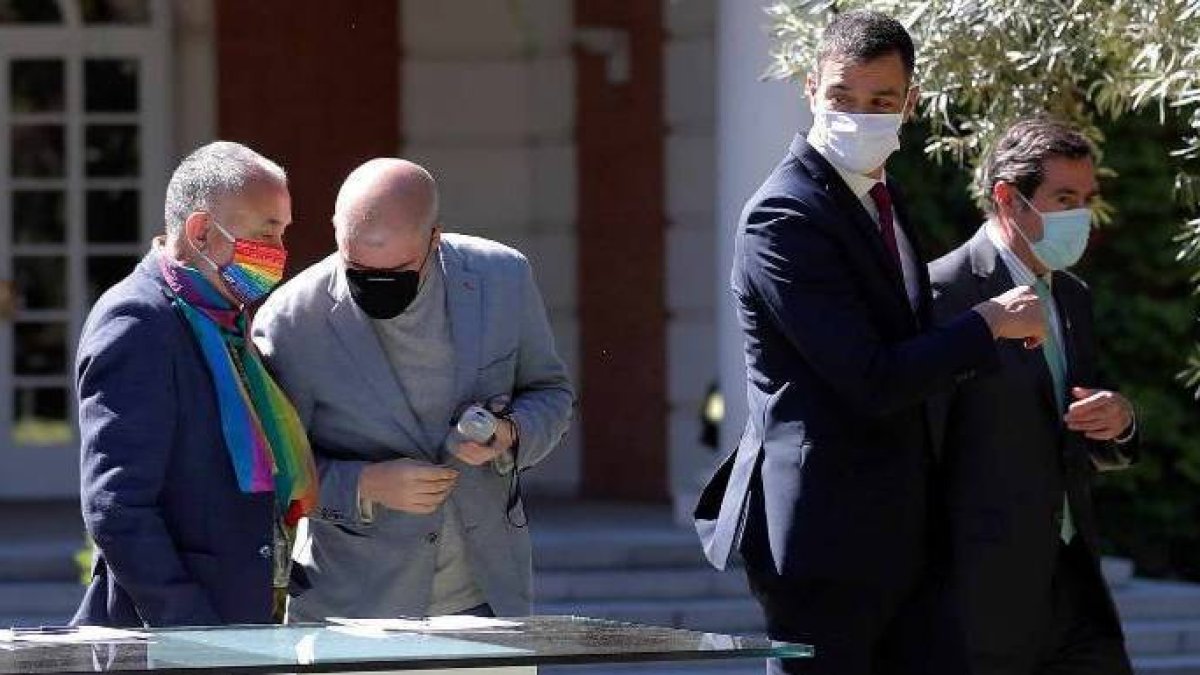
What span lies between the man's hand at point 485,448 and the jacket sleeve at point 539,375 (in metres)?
0.14

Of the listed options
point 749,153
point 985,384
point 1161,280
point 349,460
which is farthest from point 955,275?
point 1161,280

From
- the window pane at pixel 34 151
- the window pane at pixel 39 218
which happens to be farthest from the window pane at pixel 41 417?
the window pane at pixel 34 151

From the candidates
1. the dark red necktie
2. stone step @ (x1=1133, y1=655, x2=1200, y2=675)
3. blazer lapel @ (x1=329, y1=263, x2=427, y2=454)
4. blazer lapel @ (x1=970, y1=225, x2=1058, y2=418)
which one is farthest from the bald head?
stone step @ (x1=1133, y1=655, x2=1200, y2=675)

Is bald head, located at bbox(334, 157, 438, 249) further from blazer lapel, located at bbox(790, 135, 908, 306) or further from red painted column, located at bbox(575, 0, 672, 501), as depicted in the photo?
red painted column, located at bbox(575, 0, 672, 501)

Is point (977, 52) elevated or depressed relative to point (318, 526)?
elevated

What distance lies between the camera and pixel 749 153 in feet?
39.5

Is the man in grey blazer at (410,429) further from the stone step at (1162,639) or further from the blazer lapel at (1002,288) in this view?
the stone step at (1162,639)

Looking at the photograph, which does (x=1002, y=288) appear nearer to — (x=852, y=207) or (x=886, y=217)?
(x=886, y=217)

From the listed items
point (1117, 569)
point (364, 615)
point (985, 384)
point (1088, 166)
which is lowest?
point (1117, 569)

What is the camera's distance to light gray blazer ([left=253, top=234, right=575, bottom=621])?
5.68 meters

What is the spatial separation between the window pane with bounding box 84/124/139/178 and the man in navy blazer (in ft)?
29.3

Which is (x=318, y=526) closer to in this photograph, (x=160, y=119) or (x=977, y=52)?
(x=977, y=52)

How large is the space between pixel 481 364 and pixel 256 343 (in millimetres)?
455

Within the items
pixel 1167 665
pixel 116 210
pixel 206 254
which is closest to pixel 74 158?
pixel 116 210
